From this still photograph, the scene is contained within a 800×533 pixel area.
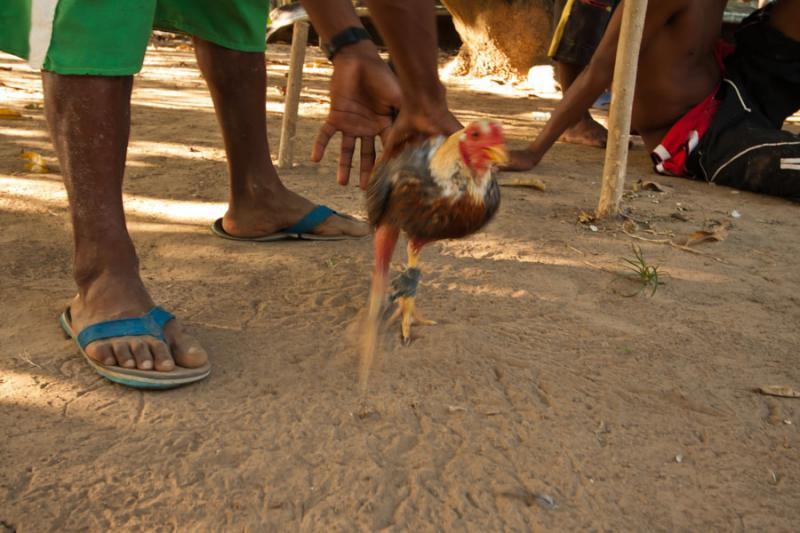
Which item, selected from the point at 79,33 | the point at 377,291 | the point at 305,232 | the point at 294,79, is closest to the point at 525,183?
the point at 294,79

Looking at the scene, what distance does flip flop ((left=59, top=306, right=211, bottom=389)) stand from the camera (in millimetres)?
1962

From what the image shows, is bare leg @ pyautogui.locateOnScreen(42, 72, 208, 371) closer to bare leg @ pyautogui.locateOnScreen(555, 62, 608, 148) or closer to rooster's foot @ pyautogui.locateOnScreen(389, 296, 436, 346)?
rooster's foot @ pyautogui.locateOnScreen(389, 296, 436, 346)

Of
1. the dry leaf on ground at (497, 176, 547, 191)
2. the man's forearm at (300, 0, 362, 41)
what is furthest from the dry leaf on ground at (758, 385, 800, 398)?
the dry leaf on ground at (497, 176, 547, 191)

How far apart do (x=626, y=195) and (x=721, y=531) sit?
249cm

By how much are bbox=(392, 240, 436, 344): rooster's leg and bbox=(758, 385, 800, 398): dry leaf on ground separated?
0.96 m

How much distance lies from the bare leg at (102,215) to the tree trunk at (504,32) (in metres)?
5.88

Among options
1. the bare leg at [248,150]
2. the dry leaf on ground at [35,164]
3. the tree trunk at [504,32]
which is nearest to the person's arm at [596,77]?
the bare leg at [248,150]

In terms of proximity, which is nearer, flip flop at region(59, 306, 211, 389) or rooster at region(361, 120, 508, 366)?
rooster at region(361, 120, 508, 366)

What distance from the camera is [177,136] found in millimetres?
4609

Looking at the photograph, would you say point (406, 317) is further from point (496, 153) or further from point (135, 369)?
point (135, 369)

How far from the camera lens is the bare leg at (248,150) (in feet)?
8.80

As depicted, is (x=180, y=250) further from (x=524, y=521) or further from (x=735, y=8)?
(x=735, y=8)

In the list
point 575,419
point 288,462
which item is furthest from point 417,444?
point 575,419

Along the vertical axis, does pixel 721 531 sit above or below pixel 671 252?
below
